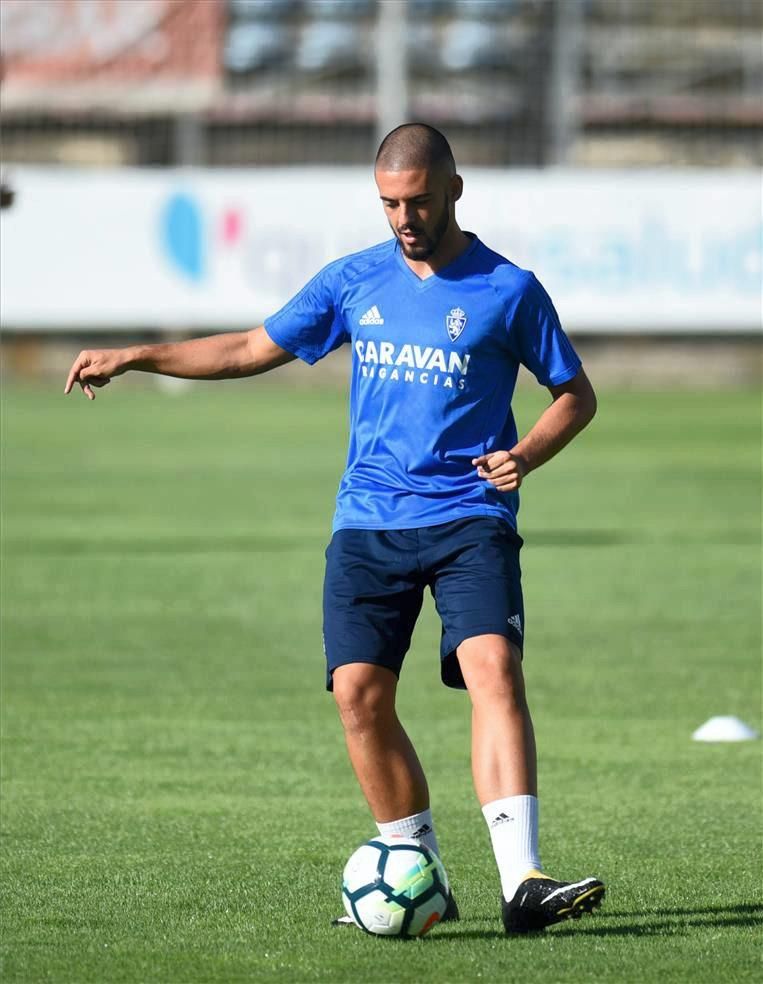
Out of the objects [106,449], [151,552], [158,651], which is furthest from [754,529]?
[106,449]

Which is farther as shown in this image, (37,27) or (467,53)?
(467,53)

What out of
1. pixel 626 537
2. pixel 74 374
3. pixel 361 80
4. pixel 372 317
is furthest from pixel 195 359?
pixel 361 80

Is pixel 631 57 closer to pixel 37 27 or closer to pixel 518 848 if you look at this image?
pixel 37 27

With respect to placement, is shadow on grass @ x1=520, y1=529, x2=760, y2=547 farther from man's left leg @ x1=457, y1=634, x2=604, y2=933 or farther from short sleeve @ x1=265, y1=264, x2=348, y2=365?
man's left leg @ x1=457, y1=634, x2=604, y2=933

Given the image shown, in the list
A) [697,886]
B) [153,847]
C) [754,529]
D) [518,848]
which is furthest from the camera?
[754,529]

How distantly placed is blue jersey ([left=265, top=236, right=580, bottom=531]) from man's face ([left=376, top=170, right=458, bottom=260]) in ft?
0.45

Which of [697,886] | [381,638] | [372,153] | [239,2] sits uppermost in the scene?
[239,2]

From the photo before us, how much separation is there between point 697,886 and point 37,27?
81.1 feet

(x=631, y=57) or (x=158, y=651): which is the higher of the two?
(x=631, y=57)

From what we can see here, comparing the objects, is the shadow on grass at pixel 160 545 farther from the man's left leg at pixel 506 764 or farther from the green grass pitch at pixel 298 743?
the man's left leg at pixel 506 764

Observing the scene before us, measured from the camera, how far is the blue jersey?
17.5 feet

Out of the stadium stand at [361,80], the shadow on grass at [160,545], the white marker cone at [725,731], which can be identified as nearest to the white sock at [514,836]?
the white marker cone at [725,731]

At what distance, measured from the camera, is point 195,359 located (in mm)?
5746

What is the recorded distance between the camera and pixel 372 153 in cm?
3098
